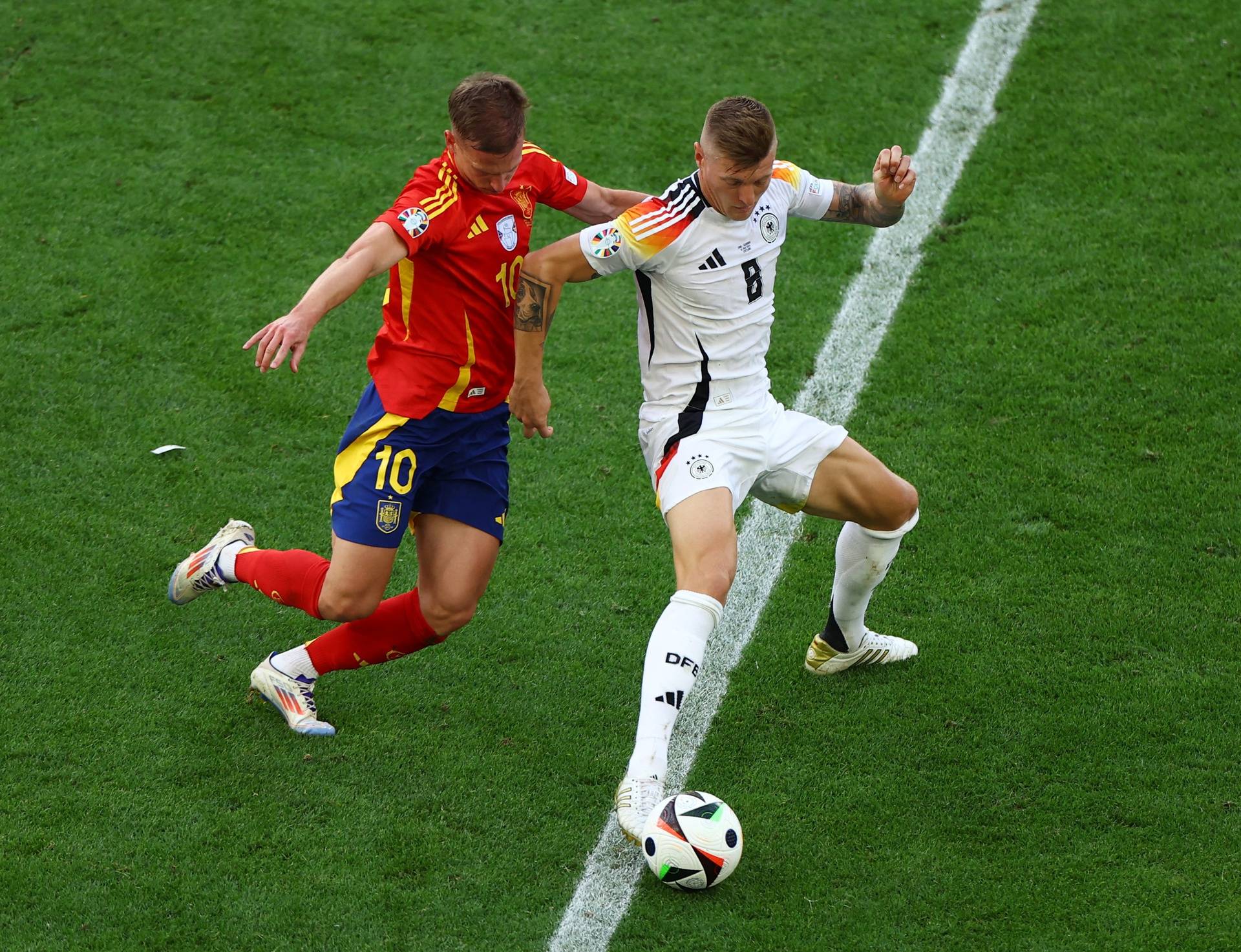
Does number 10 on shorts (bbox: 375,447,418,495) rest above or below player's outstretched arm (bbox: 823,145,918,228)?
below

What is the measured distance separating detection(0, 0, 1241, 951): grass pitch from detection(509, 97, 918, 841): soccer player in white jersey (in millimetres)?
627

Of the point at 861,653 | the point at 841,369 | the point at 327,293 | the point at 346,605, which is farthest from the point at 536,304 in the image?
the point at 841,369

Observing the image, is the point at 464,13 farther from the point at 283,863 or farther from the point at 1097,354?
the point at 283,863

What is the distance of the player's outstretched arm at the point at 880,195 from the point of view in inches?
180

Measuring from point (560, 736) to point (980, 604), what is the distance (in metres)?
1.75

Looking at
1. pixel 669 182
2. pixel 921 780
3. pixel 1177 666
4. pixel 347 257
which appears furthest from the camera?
pixel 669 182

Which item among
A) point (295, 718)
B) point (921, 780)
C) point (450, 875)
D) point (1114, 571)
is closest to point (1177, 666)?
point (1114, 571)

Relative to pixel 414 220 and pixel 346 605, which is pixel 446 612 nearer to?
pixel 346 605

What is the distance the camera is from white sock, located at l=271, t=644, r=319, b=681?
4676 millimetres

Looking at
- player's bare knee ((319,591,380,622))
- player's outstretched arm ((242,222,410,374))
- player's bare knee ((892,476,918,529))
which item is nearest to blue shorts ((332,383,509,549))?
player's bare knee ((319,591,380,622))

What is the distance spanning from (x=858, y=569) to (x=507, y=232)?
1712 mm

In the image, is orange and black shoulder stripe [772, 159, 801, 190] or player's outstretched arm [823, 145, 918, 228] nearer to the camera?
player's outstretched arm [823, 145, 918, 228]

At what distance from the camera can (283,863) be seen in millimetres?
4172

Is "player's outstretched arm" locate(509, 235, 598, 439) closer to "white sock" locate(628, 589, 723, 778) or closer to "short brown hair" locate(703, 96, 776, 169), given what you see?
"short brown hair" locate(703, 96, 776, 169)
